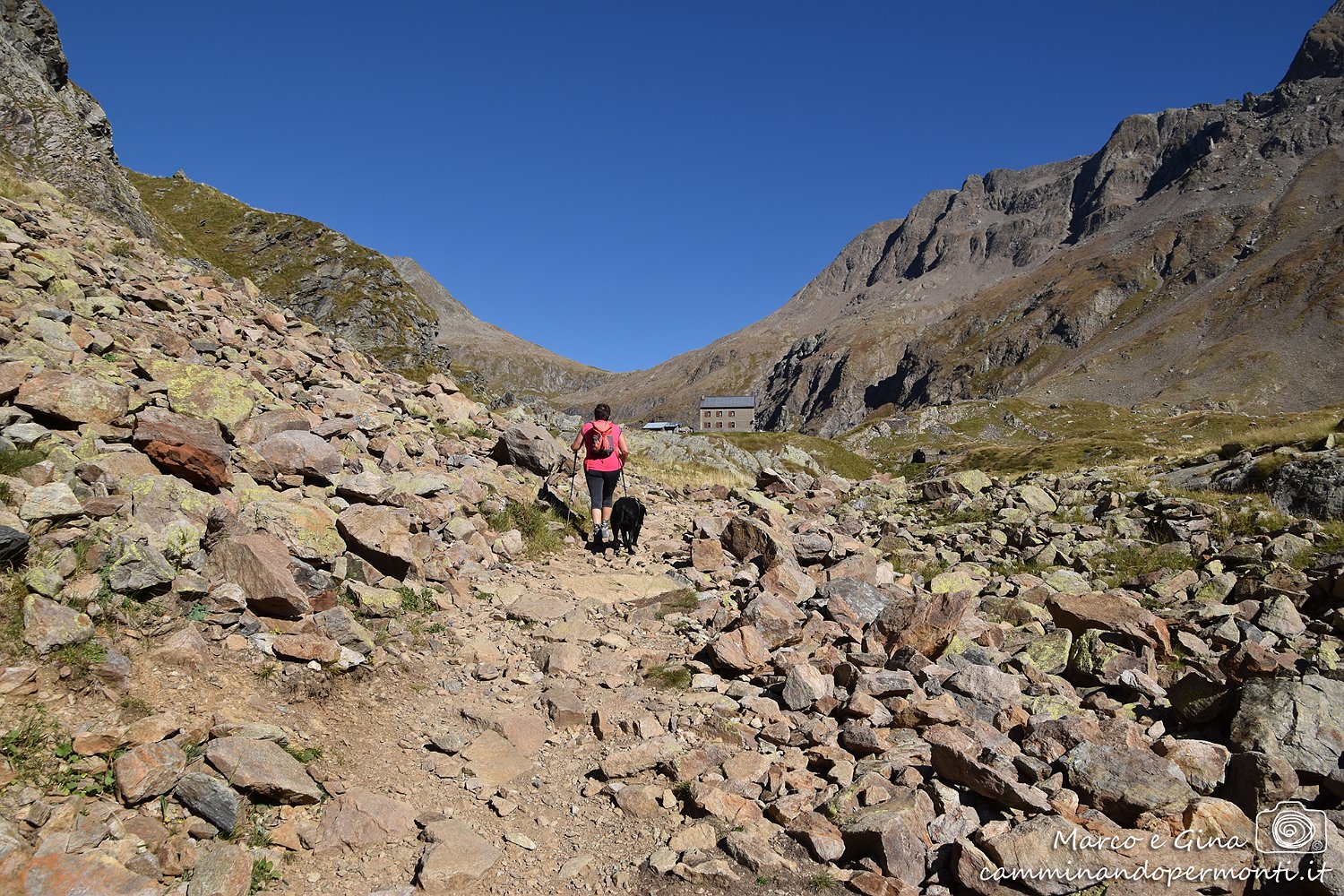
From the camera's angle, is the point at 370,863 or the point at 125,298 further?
the point at 125,298

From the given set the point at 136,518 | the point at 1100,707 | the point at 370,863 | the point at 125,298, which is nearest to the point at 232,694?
the point at 370,863

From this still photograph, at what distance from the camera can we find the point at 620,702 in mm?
7988

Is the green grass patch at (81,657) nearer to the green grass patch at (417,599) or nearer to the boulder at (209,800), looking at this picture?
the boulder at (209,800)

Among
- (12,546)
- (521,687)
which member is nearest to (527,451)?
(521,687)

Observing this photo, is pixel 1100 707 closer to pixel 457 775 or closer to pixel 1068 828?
pixel 1068 828

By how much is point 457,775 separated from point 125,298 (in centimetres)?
1465

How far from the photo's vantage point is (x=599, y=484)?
48.0ft

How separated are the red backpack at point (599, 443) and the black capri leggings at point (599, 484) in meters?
0.35

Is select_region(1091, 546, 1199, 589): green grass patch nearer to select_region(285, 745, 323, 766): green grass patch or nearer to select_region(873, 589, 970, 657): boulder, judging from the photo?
select_region(873, 589, 970, 657): boulder

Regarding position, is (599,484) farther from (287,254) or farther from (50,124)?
(287,254)

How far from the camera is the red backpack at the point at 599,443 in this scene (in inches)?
578

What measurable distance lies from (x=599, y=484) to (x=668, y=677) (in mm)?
6553

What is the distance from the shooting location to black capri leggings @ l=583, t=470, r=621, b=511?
14.6 m

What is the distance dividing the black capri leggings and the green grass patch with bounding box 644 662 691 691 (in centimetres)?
620
